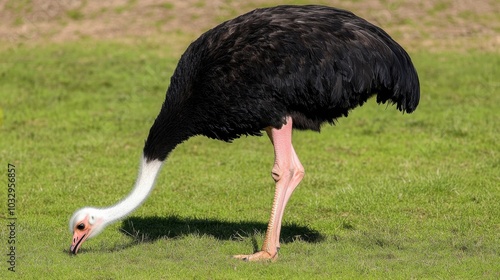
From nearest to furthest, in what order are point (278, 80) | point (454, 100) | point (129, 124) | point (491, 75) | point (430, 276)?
1. point (430, 276)
2. point (278, 80)
3. point (129, 124)
4. point (454, 100)
5. point (491, 75)

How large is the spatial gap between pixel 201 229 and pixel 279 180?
141 cm

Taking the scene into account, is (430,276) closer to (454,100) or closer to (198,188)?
(198,188)

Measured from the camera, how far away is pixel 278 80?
835 centimetres

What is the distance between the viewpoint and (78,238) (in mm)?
8469

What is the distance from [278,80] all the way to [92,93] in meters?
9.48

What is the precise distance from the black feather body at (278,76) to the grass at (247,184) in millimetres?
1132

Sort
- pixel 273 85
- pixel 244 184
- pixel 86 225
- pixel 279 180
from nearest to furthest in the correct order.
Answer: pixel 273 85 → pixel 86 225 → pixel 279 180 → pixel 244 184

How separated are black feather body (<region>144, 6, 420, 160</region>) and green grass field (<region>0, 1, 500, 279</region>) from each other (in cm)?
113

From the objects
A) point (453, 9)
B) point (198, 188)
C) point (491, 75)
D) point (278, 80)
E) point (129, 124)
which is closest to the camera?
point (278, 80)

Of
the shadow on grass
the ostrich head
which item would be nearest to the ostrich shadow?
the shadow on grass

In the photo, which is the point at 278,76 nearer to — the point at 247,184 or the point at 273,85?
the point at 273,85

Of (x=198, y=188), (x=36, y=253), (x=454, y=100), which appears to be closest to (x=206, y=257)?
(x=36, y=253)

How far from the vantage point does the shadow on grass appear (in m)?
9.50

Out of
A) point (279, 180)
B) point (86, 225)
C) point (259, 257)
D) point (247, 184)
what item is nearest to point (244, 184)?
point (247, 184)
